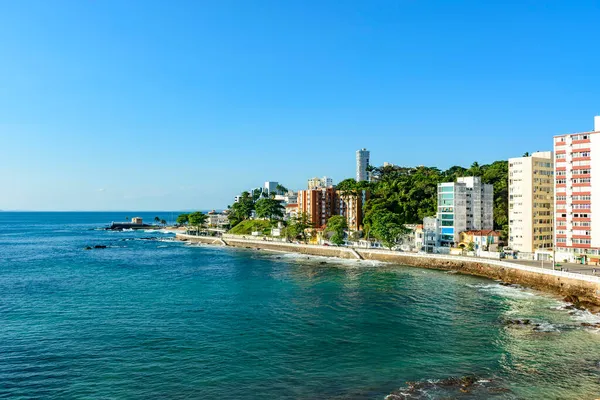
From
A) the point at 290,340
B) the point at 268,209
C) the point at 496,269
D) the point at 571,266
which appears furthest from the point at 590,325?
the point at 268,209

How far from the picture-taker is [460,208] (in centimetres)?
→ 10688

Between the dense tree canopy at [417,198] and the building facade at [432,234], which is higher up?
Result: the dense tree canopy at [417,198]

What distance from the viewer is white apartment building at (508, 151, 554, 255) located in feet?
293

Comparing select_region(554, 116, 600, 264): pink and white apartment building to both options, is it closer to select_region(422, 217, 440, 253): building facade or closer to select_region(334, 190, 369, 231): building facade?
select_region(422, 217, 440, 253): building facade

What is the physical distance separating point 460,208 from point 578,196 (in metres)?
30.6

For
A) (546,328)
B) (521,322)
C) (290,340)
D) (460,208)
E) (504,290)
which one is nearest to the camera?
(290,340)

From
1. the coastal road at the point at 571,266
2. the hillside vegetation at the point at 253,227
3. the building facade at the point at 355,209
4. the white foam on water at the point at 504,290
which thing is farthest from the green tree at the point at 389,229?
the hillside vegetation at the point at 253,227

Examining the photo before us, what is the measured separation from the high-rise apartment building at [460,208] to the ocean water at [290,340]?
33.5 m

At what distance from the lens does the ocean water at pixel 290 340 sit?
1190 inches

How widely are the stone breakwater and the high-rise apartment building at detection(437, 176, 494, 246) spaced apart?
15.6 meters

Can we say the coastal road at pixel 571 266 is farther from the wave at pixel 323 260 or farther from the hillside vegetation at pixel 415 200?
the wave at pixel 323 260

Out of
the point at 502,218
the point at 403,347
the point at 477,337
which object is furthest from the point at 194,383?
the point at 502,218

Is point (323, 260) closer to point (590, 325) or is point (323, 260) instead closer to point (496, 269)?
point (496, 269)

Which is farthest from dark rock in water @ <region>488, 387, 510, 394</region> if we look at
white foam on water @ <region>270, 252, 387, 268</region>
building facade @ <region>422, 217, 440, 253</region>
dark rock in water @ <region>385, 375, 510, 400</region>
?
building facade @ <region>422, 217, 440, 253</region>
